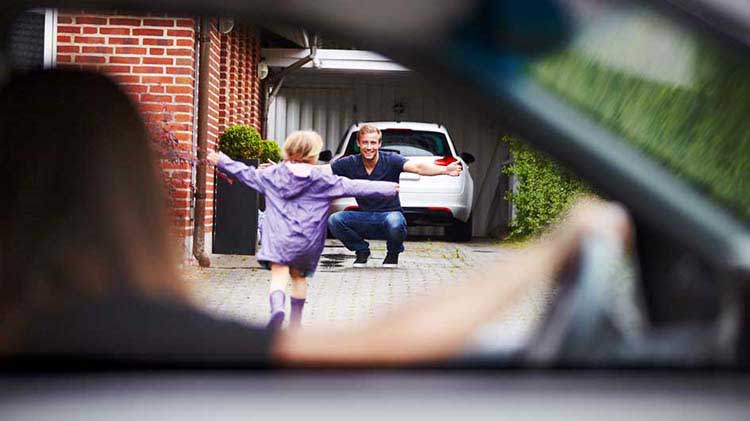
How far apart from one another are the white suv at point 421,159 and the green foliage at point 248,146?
0.09 m

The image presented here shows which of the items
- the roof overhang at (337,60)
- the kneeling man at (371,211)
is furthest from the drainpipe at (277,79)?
the kneeling man at (371,211)

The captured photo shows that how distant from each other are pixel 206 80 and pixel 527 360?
78 cm

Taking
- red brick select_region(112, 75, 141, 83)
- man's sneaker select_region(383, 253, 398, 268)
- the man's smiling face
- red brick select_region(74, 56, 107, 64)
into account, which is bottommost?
man's sneaker select_region(383, 253, 398, 268)

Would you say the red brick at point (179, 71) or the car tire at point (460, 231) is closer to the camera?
the red brick at point (179, 71)

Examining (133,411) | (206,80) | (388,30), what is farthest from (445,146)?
(133,411)

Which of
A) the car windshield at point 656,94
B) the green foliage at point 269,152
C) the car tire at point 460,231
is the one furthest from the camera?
the car tire at point 460,231

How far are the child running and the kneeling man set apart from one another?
0.01 metres

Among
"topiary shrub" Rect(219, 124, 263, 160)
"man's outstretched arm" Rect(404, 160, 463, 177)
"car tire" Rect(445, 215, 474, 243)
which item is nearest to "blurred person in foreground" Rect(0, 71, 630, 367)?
"topiary shrub" Rect(219, 124, 263, 160)

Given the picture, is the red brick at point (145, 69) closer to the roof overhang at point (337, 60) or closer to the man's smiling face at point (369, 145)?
the roof overhang at point (337, 60)

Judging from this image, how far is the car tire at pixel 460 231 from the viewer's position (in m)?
1.45

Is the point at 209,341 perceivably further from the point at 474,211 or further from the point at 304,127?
the point at 474,211

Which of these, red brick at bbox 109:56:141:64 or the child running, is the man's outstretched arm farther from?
red brick at bbox 109:56:141:64

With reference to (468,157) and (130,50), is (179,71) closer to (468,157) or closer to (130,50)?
(130,50)

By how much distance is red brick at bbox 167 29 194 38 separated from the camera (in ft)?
3.82
